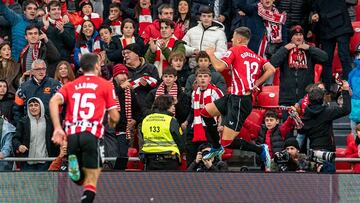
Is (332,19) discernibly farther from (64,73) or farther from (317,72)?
(64,73)

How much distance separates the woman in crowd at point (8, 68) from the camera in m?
22.6

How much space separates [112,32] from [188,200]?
6262 mm

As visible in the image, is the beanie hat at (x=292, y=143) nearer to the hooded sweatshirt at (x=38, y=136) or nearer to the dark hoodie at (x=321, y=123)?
the dark hoodie at (x=321, y=123)

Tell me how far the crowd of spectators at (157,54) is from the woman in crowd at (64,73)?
2cm

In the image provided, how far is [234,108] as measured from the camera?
786 inches

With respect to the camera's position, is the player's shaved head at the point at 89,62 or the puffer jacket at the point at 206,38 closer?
the player's shaved head at the point at 89,62

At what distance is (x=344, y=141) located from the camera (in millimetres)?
22812

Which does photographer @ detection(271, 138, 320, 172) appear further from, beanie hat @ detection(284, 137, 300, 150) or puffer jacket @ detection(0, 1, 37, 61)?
puffer jacket @ detection(0, 1, 37, 61)

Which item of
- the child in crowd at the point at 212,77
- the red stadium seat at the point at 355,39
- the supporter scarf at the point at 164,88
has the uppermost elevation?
the red stadium seat at the point at 355,39

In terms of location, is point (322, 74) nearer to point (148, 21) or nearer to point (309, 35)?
point (309, 35)

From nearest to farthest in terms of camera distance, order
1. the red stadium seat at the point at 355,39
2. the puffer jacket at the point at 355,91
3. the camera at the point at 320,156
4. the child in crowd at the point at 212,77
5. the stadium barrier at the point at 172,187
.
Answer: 1. the stadium barrier at the point at 172,187
2. the camera at the point at 320,156
3. the child in crowd at the point at 212,77
4. the puffer jacket at the point at 355,91
5. the red stadium seat at the point at 355,39

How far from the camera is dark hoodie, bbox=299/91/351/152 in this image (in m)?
20.2

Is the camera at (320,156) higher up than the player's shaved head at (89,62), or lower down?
lower down

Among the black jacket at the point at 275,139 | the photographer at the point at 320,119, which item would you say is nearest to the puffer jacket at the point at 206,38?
the black jacket at the point at 275,139
